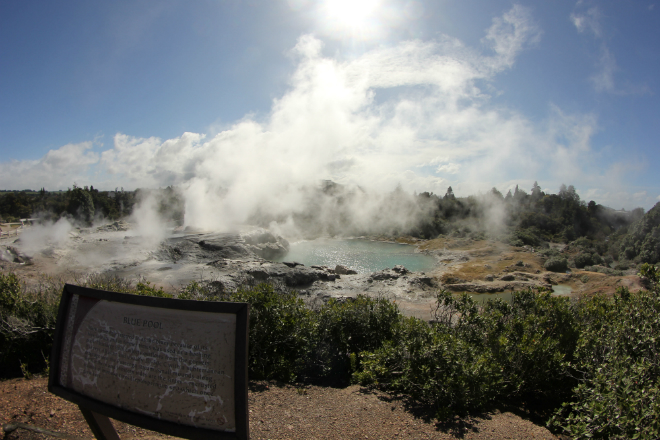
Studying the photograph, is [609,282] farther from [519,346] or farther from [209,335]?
[209,335]

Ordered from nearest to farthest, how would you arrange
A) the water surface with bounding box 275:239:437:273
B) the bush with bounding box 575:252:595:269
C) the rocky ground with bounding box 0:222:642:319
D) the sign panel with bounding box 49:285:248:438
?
the sign panel with bounding box 49:285:248:438 → the rocky ground with bounding box 0:222:642:319 → the water surface with bounding box 275:239:437:273 → the bush with bounding box 575:252:595:269

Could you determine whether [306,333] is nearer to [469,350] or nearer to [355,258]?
[469,350]

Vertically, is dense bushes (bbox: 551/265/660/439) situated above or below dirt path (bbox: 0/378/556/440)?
above

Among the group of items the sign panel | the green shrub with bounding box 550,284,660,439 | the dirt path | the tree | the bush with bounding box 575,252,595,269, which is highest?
the tree

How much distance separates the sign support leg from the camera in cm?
277

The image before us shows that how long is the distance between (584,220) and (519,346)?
2504 inches

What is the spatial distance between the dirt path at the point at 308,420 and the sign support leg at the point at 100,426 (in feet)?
3.44

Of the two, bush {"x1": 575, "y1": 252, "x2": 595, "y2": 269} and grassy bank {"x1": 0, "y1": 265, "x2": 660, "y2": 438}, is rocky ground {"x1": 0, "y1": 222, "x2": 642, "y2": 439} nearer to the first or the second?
grassy bank {"x1": 0, "y1": 265, "x2": 660, "y2": 438}

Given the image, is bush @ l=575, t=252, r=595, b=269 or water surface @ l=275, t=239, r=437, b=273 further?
bush @ l=575, t=252, r=595, b=269

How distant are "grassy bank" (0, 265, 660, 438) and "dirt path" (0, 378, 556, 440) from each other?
346 mm

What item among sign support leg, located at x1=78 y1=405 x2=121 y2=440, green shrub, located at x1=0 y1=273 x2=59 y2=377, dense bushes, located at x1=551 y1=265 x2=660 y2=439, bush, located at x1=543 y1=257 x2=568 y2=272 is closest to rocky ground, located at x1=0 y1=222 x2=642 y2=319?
bush, located at x1=543 y1=257 x2=568 y2=272

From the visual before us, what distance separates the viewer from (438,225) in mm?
58219

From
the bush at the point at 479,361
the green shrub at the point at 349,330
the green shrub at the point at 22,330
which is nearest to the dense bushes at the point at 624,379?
the bush at the point at 479,361

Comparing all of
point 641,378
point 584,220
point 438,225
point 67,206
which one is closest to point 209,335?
point 641,378
